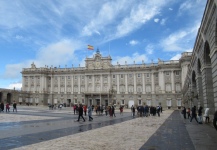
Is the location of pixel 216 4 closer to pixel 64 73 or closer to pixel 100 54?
pixel 100 54

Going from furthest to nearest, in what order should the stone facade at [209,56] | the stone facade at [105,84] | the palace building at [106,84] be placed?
the stone facade at [105,84]
the palace building at [106,84]
the stone facade at [209,56]

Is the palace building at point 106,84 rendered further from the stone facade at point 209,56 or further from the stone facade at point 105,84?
the stone facade at point 209,56

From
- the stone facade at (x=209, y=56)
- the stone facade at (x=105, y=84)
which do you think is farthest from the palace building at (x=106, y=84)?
the stone facade at (x=209, y=56)

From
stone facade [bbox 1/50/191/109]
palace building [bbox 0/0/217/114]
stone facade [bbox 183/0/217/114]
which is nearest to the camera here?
stone facade [bbox 183/0/217/114]

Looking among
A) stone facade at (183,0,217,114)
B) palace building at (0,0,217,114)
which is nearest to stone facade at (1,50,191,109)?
palace building at (0,0,217,114)

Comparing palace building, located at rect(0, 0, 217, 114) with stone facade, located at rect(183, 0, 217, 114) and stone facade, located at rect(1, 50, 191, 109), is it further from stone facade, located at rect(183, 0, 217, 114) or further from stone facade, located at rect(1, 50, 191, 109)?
stone facade, located at rect(183, 0, 217, 114)

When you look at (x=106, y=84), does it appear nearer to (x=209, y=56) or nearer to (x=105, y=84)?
(x=105, y=84)

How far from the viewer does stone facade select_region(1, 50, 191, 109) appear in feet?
200

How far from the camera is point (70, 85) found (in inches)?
2847

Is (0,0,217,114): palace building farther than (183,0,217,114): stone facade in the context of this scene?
Yes

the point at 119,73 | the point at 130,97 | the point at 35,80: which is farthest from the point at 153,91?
the point at 35,80

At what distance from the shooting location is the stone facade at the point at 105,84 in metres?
60.9

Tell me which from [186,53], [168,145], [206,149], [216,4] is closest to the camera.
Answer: [206,149]

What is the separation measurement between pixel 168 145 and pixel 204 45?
10.3m
